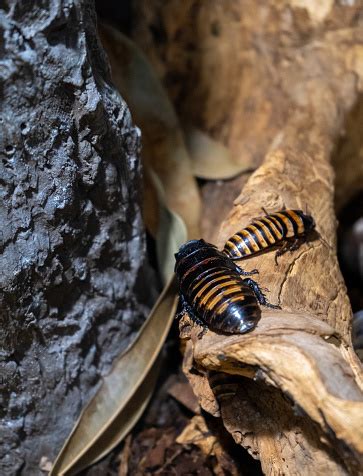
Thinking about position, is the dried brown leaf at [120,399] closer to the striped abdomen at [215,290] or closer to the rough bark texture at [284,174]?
the rough bark texture at [284,174]

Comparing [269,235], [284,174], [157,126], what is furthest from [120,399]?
A: [157,126]

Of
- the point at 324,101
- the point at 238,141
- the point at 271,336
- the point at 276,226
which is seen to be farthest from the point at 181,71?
the point at 271,336

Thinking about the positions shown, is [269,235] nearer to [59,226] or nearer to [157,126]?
[59,226]

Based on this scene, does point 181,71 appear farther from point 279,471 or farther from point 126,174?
point 279,471

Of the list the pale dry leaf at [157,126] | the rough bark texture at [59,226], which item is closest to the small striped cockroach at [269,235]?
the rough bark texture at [59,226]

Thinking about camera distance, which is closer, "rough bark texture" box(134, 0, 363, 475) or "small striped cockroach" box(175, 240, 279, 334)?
"rough bark texture" box(134, 0, 363, 475)

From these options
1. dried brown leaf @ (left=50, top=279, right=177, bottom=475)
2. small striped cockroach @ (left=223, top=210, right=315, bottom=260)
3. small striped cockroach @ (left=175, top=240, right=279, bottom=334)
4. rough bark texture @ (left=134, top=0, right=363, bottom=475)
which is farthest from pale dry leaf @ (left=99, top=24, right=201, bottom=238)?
small striped cockroach @ (left=175, top=240, right=279, bottom=334)

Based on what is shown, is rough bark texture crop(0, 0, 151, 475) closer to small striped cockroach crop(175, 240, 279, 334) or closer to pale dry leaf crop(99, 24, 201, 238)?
small striped cockroach crop(175, 240, 279, 334)
